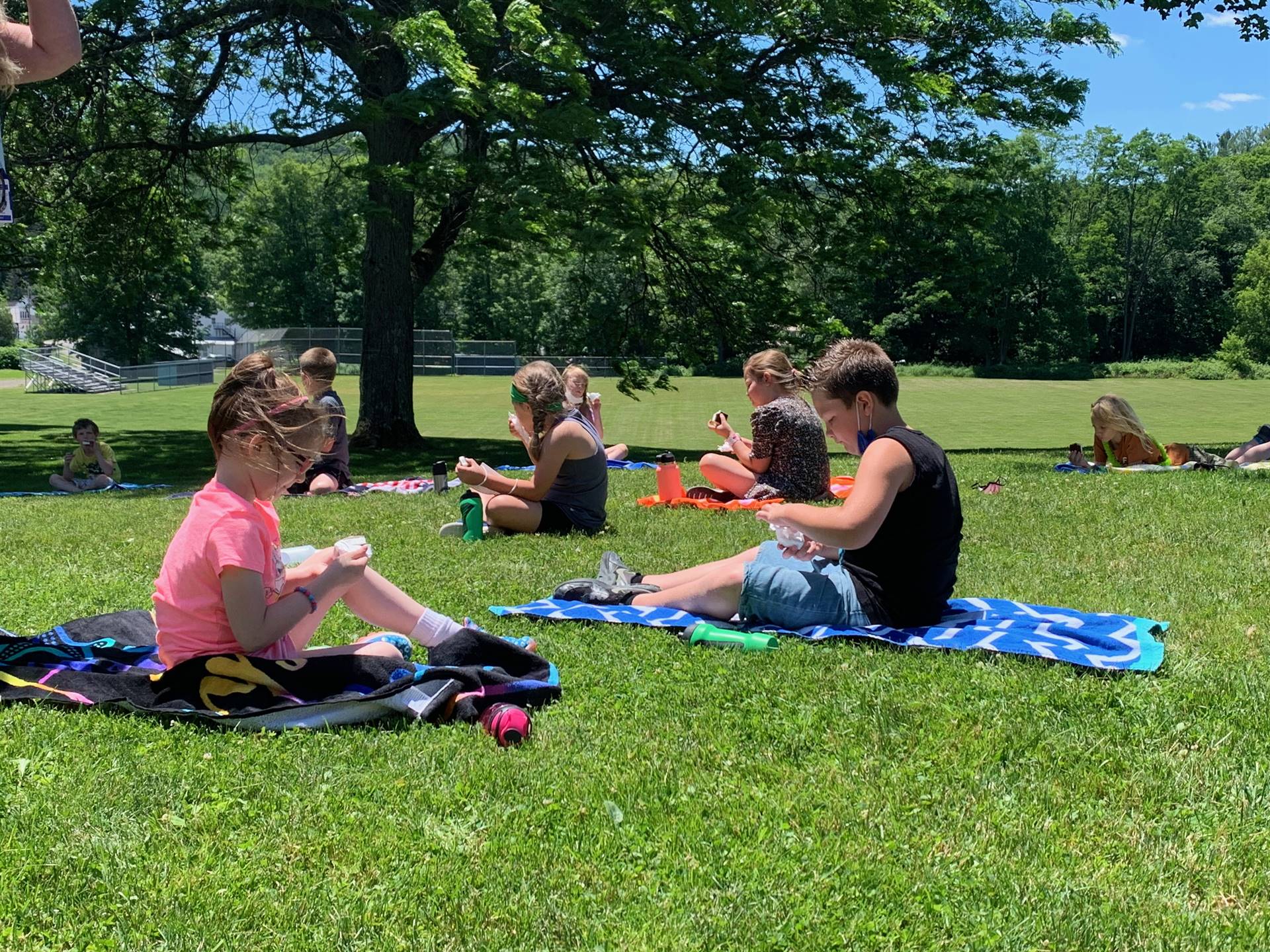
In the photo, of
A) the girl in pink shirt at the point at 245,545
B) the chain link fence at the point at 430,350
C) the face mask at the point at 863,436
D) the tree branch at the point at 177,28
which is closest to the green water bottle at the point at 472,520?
the face mask at the point at 863,436

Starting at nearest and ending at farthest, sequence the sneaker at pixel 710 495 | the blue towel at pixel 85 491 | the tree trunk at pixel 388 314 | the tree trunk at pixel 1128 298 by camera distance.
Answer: the sneaker at pixel 710 495, the blue towel at pixel 85 491, the tree trunk at pixel 388 314, the tree trunk at pixel 1128 298

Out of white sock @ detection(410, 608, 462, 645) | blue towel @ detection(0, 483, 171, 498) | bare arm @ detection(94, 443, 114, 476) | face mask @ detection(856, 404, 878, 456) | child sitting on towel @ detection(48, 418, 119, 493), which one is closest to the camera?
white sock @ detection(410, 608, 462, 645)

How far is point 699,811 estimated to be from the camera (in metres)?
3.45

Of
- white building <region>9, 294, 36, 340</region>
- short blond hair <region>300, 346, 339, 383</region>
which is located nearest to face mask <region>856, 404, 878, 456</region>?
short blond hair <region>300, 346, 339, 383</region>

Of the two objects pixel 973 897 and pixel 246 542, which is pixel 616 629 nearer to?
pixel 246 542

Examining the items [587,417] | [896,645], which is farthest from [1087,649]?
[587,417]

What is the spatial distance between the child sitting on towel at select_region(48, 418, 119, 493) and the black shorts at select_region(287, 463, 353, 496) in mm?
3624

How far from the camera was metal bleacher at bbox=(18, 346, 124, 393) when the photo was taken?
48969 millimetres

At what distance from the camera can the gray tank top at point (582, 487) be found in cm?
854

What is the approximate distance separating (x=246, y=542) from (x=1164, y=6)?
1712 cm

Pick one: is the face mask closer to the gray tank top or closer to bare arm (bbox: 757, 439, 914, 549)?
bare arm (bbox: 757, 439, 914, 549)

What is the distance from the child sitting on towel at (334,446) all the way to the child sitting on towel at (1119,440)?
8630 millimetres

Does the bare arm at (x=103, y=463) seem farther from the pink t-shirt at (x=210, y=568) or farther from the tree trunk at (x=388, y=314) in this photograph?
the pink t-shirt at (x=210, y=568)

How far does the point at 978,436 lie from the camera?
25344 millimetres
